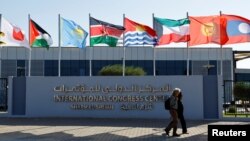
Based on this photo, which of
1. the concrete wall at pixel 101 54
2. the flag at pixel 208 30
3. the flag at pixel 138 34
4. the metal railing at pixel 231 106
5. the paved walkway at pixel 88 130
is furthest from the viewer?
the concrete wall at pixel 101 54

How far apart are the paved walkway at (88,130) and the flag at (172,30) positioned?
4.88 metres

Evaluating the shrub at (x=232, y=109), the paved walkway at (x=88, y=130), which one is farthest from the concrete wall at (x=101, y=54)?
the paved walkway at (x=88, y=130)

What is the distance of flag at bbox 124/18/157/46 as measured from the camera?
22719mm

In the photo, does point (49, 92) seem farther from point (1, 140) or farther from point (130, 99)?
point (1, 140)

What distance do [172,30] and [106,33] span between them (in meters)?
3.40

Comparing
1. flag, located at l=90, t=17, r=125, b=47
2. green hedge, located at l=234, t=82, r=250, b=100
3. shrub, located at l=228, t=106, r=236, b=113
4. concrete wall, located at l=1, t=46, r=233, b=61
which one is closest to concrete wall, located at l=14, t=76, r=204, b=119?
flag, located at l=90, t=17, r=125, b=47

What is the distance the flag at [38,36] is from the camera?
22719 mm

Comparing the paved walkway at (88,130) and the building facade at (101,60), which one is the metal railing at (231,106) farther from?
the building facade at (101,60)

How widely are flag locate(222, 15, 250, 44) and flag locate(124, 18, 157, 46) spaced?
147 inches

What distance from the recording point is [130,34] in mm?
23031

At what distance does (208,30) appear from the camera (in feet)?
71.2

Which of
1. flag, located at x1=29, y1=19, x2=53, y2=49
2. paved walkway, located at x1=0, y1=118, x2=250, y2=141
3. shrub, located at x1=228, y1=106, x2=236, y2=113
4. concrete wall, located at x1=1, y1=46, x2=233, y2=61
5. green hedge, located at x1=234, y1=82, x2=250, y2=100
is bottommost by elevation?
paved walkway, located at x1=0, y1=118, x2=250, y2=141

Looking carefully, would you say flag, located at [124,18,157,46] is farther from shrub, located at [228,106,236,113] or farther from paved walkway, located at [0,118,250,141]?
shrub, located at [228,106,236,113]

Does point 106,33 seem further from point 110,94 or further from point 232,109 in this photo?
point 232,109
